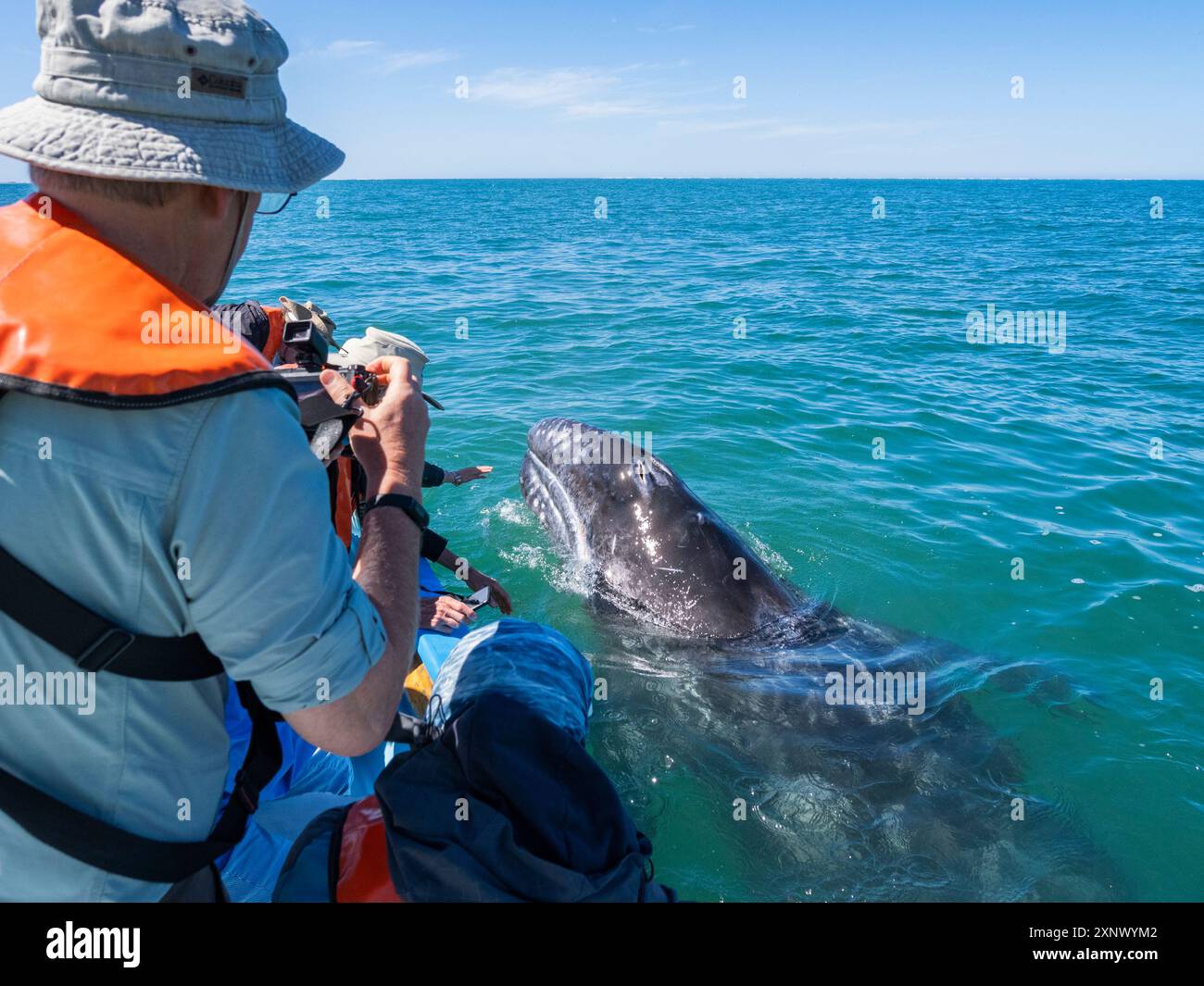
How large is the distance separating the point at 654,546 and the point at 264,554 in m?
4.90

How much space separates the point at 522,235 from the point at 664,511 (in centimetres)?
3604

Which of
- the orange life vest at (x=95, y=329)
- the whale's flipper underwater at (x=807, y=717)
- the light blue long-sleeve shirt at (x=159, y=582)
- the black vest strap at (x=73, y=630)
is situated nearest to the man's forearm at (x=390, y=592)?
the light blue long-sleeve shirt at (x=159, y=582)

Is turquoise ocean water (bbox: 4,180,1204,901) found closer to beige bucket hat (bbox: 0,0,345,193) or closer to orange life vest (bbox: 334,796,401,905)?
orange life vest (bbox: 334,796,401,905)

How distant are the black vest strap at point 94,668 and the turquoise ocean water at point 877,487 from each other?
10.9 ft

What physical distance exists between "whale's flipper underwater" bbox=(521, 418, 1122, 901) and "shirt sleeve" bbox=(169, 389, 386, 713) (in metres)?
3.65

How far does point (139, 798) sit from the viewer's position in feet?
5.99

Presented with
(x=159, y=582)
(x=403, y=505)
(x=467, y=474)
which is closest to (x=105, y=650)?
(x=159, y=582)

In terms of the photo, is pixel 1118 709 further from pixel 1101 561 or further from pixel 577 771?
pixel 577 771

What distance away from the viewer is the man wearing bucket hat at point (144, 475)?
5.06 feet

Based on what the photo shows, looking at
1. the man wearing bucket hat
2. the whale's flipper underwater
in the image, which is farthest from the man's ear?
the whale's flipper underwater

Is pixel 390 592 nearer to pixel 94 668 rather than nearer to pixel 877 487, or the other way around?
pixel 94 668

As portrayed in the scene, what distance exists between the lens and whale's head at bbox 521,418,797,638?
6.15m

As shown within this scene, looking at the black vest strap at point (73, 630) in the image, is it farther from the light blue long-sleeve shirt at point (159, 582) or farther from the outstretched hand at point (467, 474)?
the outstretched hand at point (467, 474)
